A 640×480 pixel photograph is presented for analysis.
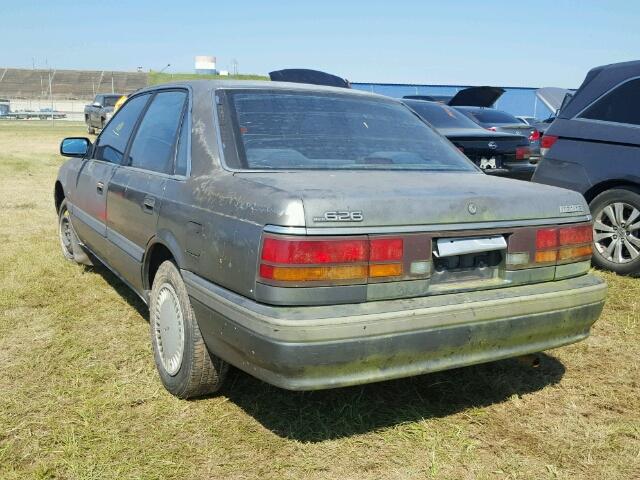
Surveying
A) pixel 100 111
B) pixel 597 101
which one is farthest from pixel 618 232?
pixel 100 111

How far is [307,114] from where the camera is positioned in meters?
3.17

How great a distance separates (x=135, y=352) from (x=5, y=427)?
0.95m

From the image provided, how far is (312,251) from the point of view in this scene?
2254 millimetres

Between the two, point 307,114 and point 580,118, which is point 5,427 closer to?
point 307,114

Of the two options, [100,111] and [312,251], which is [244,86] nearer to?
[312,251]

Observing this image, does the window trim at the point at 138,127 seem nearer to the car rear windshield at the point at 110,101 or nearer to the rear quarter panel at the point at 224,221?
the rear quarter panel at the point at 224,221

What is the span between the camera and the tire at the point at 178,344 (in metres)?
2.81

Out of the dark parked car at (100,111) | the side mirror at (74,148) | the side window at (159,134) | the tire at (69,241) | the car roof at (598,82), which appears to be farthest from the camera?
the dark parked car at (100,111)

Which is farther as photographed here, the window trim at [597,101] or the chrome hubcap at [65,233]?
the chrome hubcap at [65,233]

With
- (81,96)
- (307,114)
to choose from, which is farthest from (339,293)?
(81,96)

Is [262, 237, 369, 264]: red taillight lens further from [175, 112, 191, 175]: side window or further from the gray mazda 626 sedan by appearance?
[175, 112, 191, 175]: side window

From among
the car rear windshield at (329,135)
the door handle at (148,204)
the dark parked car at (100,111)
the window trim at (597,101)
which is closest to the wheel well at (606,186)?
the window trim at (597,101)

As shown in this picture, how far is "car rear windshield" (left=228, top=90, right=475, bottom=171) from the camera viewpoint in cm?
291

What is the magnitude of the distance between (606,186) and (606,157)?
245 mm
